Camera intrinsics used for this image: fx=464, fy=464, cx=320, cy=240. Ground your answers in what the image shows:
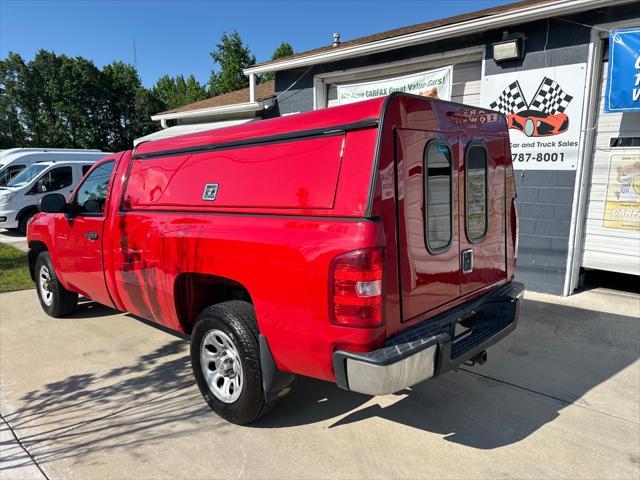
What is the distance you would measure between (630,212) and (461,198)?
14.4ft

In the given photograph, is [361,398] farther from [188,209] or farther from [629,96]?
[629,96]

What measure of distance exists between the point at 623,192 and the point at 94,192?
653cm

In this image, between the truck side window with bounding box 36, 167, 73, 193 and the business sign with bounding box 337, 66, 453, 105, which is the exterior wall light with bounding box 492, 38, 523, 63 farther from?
the truck side window with bounding box 36, 167, 73, 193

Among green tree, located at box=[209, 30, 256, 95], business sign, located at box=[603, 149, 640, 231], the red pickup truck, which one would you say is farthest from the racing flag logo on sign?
green tree, located at box=[209, 30, 256, 95]

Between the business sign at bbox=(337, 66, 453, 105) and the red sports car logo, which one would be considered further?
the business sign at bbox=(337, 66, 453, 105)

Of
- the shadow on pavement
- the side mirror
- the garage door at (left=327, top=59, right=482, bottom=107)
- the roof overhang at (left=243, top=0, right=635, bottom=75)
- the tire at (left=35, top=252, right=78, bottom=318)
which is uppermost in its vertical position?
the roof overhang at (left=243, top=0, right=635, bottom=75)

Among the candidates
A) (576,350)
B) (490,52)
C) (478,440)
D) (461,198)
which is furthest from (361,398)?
(490,52)

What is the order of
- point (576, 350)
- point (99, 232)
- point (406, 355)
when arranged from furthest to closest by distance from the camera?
1. point (576, 350)
2. point (99, 232)
3. point (406, 355)

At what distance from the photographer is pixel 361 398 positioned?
3688 millimetres

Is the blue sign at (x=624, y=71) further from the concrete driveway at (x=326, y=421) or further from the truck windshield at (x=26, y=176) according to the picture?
the truck windshield at (x=26, y=176)

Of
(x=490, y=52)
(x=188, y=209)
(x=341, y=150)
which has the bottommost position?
(x=188, y=209)

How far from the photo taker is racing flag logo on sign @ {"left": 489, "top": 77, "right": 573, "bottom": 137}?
249 inches

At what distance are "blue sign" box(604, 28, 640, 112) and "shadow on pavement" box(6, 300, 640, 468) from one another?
3093 millimetres

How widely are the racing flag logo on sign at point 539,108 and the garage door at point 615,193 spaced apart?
0.49 m
